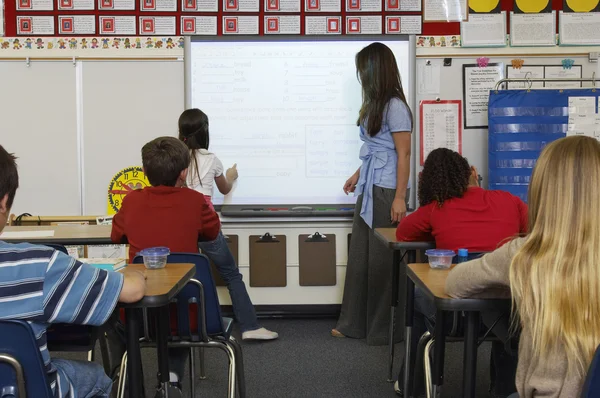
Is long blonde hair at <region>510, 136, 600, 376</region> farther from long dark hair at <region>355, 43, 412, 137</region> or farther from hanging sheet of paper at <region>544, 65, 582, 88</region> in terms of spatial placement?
hanging sheet of paper at <region>544, 65, 582, 88</region>

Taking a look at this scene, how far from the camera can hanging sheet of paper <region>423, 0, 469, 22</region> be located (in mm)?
4164

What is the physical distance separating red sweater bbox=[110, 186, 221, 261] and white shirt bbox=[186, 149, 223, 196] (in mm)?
1114

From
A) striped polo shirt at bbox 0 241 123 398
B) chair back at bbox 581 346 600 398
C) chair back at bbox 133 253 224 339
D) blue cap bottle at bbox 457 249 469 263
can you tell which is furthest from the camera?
chair back at bbox 133 253 224 339

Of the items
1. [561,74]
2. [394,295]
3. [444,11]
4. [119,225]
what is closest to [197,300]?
[119,225]

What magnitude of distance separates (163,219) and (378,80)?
163 cm

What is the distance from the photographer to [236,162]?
4223mm

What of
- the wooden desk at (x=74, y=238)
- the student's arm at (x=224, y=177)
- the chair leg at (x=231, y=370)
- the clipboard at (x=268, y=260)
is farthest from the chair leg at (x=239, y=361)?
the clipboard at (x=268, y=260)

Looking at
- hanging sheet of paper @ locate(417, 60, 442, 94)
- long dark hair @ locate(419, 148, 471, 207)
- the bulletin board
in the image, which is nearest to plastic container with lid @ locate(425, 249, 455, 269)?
long dark hair @ locate(419, 148, 471, 207)

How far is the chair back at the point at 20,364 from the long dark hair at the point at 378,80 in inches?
99.0

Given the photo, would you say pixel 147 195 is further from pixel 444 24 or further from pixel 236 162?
pixel 444 24

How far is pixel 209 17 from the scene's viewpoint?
4.17 m

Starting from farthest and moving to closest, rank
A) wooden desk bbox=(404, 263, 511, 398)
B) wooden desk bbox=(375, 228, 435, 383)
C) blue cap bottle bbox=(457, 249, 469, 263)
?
wooden desk bbox=(375, 228, 435, 383) → blue cap bottle bbox=(457, 249, 469, 263) → wooden desk bbox=(404, 263, 511, 398)

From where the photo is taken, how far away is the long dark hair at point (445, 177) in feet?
8.46

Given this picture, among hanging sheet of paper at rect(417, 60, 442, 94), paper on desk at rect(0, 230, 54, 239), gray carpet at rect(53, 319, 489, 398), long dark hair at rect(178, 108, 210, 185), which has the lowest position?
gray carpet at rect(53, 319, 489, 398)
